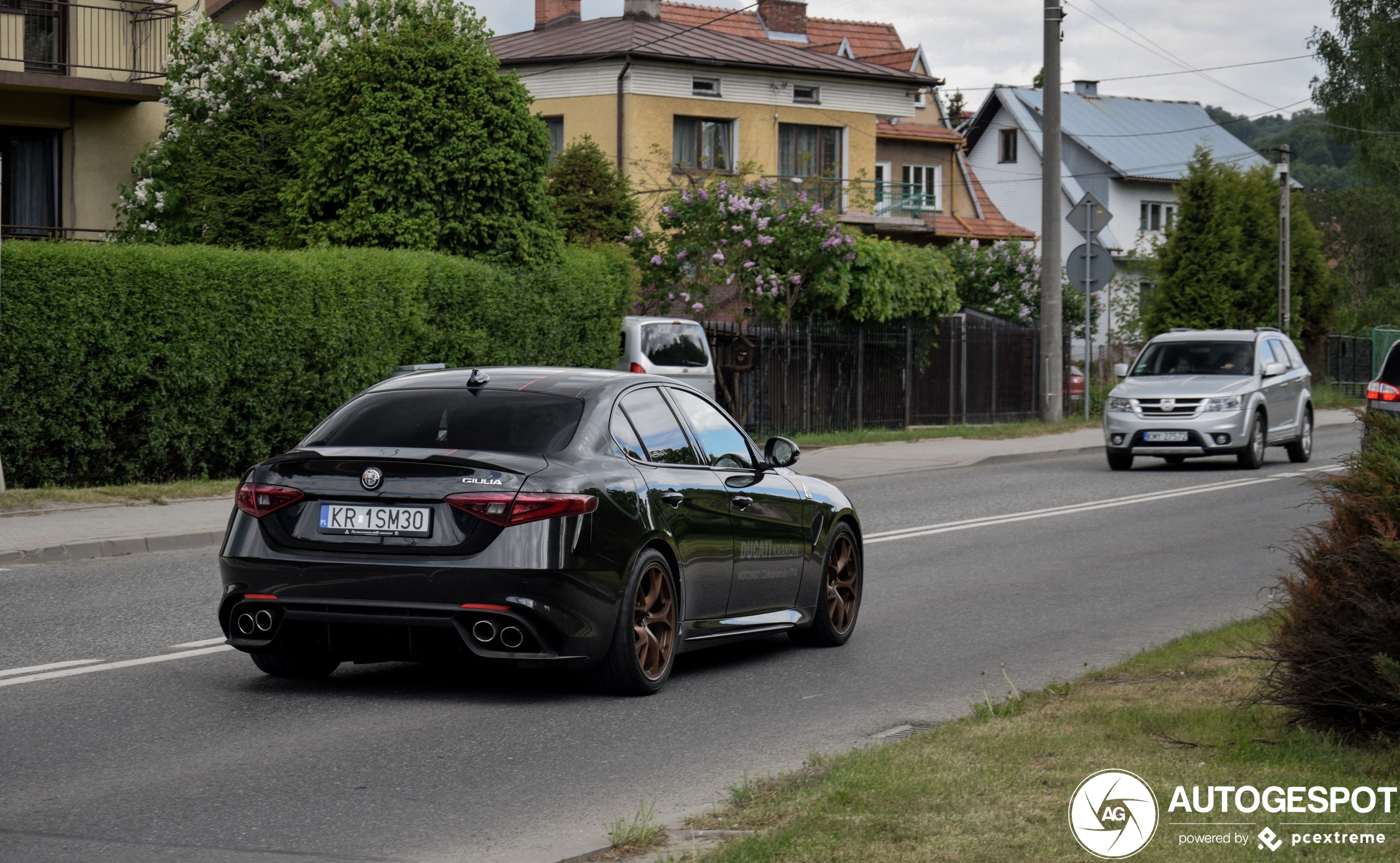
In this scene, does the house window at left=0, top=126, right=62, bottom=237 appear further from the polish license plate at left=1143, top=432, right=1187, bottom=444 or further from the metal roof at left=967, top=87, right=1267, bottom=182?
the metal roof at left=967, top=87, right=1267, bottom=182

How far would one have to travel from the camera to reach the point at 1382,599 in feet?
18.9

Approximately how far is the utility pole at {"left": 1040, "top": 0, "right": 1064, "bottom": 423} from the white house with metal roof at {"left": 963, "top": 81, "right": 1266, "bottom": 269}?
3718 centimetres

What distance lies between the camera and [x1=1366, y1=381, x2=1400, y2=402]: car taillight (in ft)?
50.6

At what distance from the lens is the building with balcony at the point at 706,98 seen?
43.4 m

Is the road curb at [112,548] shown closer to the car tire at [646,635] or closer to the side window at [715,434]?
the side window at [715,434]

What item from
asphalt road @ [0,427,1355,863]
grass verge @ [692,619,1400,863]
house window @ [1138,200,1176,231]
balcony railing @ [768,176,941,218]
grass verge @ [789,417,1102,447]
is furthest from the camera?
house window @ [1138,200,1176,231]

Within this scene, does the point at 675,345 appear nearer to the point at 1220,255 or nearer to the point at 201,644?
the point at 201,644

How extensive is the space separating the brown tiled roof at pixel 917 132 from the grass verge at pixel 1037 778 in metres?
50.1

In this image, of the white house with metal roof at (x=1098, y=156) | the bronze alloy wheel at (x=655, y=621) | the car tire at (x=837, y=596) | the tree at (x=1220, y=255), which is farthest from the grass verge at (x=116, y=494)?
the white house with metal roof at (x=1098, y=156)

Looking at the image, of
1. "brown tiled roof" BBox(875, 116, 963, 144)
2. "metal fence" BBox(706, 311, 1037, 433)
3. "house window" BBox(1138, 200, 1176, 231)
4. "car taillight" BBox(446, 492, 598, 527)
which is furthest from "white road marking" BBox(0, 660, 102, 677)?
"house window" BBox(1138, 200, 1176, 231)

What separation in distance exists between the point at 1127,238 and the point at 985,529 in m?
56.6

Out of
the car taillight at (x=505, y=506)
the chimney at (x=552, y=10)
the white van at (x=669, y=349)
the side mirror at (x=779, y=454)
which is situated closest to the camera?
the car taillight at (x=505, y=506)

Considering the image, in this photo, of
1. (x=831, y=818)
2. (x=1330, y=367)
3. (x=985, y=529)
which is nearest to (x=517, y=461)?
(x=831, y=818)

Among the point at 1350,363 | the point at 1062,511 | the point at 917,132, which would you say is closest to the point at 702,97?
the point at 917,132
